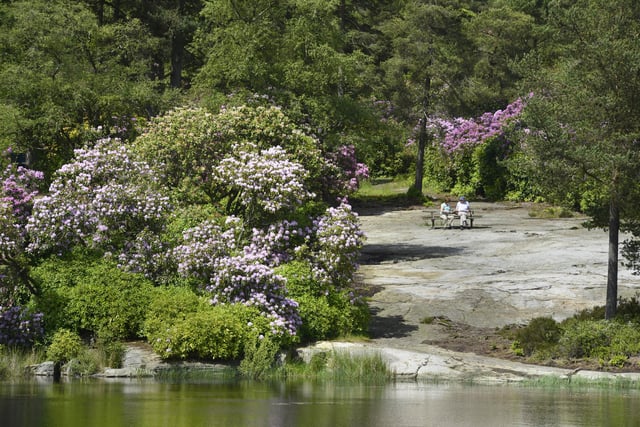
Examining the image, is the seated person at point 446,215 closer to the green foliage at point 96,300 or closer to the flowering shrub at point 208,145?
the flowering shrub at point 208,145

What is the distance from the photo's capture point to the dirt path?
22.5 metres

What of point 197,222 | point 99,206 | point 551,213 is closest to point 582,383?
point 197,222

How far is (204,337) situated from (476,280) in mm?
10649

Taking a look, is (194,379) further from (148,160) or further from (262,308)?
(148,160)

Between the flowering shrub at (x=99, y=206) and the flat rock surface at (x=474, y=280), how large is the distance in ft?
19.3

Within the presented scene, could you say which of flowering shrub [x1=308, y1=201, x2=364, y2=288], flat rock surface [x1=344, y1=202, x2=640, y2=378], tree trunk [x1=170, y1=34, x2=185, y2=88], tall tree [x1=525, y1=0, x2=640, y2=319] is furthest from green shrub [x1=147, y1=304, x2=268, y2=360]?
tree trunk [x1=170, y1=34, x2=185, y2=88]

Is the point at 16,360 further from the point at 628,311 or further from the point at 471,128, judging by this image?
the point at 471,128

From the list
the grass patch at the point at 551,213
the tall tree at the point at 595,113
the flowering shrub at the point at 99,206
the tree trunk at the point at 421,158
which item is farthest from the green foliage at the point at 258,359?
the tree trunk at the point at 421,158

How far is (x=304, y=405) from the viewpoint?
46.9 feet

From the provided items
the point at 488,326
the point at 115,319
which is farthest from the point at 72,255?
the point at 488,326

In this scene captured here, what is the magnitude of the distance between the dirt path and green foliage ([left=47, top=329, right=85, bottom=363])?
6243 mm

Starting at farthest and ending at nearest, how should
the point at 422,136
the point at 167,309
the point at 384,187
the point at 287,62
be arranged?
the point at 384,187
the point at 422,136
the point at 287,62
the point at 167,309

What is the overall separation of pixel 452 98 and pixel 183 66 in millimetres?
15404

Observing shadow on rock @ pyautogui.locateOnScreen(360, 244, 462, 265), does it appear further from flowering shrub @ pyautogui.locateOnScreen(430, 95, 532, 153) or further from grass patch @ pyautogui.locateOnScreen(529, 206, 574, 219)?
flowering shrub @ pyautogui.locateOnScreen(430, 95, 532, 153)
